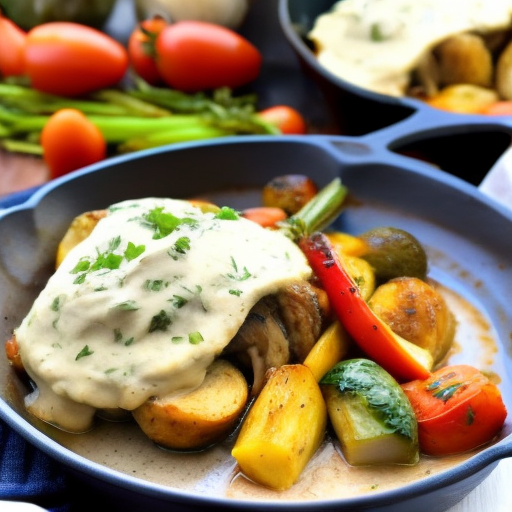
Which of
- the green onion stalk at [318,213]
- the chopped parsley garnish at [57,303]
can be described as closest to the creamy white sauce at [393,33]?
the green onion stalk at [318,213]

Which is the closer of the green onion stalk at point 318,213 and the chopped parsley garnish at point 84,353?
the chopped parsley garnish at point 84,353

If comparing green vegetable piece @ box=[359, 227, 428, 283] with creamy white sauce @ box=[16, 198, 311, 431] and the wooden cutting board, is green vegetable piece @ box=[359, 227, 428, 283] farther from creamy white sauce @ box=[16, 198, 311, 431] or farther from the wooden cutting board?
the wooden cutting board

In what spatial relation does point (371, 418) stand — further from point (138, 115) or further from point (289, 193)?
point (138, 115)

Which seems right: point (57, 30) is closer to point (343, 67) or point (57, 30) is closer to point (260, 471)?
point (343, 67)

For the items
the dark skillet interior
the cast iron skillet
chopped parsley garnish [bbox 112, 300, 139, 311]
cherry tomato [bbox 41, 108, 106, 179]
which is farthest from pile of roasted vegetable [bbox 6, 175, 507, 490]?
cherry tomato [bbox 41, 108, 106, 179]

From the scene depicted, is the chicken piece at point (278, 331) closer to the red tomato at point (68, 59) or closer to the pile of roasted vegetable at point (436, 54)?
the pile of roasted vegetable at point (436, 54)
